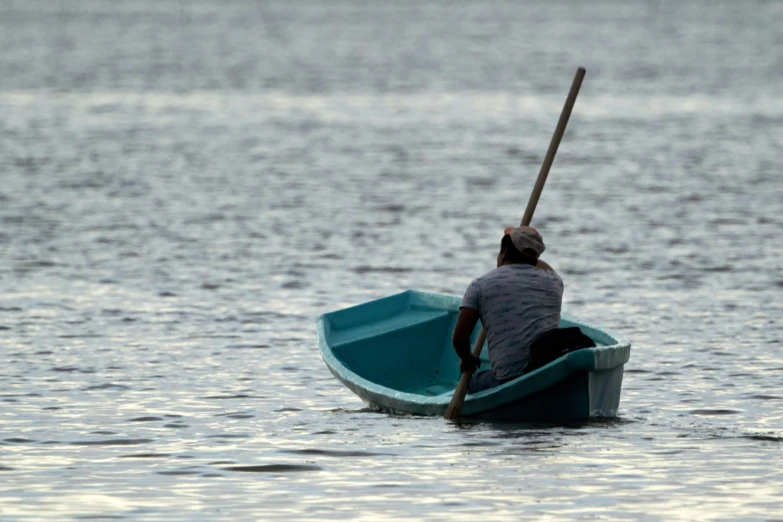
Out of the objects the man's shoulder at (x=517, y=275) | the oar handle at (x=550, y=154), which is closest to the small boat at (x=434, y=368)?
the man's shoulder at (x=517, y=275)

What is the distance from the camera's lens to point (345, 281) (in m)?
17.6

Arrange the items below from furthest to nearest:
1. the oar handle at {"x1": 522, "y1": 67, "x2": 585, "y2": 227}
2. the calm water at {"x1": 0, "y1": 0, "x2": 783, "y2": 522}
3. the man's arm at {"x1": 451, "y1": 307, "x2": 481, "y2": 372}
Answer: the oar handle at {"x1": 522, "y1": 67, "x2": 585, "y2": 227} → the man's arm at {"x1": 451, "y1": 307, "x2": 481, "y2": 372} → the calm water at {"x1": 0, "y1": 0, "x2": 783, "y2": 522}

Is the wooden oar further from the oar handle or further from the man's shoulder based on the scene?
the man's shoulder

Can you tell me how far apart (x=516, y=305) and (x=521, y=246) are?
1.26 ft

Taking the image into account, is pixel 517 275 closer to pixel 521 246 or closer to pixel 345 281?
pixel 521 246

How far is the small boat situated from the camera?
1020 centimetres

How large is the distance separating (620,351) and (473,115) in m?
32.2

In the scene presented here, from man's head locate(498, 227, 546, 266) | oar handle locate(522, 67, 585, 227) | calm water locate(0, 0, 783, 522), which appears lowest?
calm water locate(0, 0, 783, 522)

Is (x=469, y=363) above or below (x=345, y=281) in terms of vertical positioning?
Answer: above

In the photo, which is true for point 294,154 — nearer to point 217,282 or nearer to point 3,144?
point 3,144

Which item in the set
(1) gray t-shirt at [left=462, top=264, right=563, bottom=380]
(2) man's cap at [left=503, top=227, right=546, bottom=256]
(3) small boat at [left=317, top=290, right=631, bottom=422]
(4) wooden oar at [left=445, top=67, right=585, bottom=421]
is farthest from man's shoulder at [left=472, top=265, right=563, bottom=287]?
(3) small boat at [left=317, top=290, right=631, bottom=422]

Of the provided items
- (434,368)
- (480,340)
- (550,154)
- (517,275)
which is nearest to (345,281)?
(434,368)

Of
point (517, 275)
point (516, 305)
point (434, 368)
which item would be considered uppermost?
point (517, 275)

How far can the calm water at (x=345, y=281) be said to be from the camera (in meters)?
9.12
